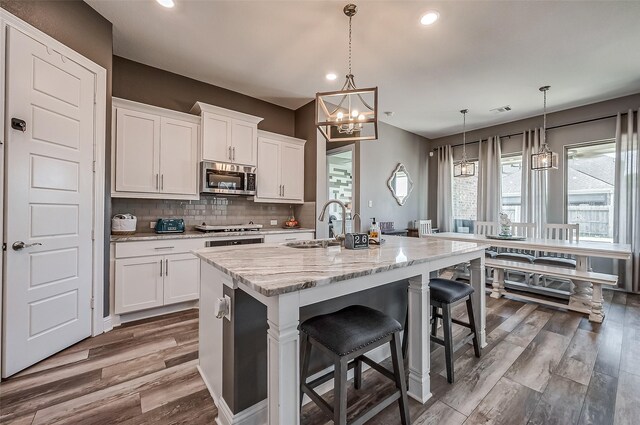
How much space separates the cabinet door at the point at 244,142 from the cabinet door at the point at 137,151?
2.93ft

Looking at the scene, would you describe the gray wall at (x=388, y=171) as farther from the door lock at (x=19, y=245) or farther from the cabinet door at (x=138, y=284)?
the door lock at (x=19, y=245)

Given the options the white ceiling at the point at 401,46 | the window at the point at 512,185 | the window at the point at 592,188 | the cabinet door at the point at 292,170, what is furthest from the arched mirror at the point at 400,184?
the window at the point at 592,188

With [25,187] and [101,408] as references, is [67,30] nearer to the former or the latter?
[25,187]

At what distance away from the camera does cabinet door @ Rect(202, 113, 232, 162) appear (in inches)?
132

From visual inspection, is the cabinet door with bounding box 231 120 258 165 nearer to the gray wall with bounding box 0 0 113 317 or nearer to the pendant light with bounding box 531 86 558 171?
the gray wall with bounding box 0 0 113 317

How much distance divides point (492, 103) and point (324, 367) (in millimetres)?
4647

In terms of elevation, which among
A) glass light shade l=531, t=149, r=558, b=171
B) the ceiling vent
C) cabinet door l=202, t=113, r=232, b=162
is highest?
the ceiling vent

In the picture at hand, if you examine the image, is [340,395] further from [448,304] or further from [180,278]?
[180,278]

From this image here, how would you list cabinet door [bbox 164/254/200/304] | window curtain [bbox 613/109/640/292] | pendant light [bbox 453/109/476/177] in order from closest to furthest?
cabinet door [bbox 164/254/200/304] → window curtain [bbox 613/109/640/292] → pendant light [bbox 453/109/476/177]

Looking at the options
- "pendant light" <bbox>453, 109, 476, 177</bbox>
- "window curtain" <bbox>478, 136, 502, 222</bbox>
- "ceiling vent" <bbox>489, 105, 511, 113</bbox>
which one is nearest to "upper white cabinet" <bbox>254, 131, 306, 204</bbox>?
"pendant light" <bbox>453, 109, 476, 177</bbox>

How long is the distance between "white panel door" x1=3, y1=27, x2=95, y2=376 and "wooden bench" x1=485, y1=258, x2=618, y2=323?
15.4 feet

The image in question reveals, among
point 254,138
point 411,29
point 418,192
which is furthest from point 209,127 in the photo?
point 418,192

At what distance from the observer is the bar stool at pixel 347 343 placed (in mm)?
1177

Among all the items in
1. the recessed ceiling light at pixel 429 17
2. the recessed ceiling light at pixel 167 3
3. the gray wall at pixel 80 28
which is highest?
the recessed ceiling light at pixel 167 3
